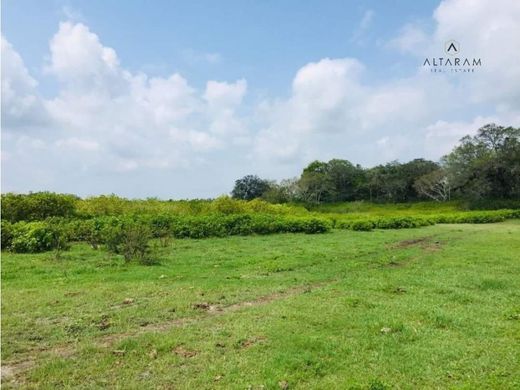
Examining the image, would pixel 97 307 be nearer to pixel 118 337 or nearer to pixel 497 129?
pixel 118 337

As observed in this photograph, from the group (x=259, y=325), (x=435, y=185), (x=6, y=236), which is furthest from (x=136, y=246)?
(x=435, y=185)

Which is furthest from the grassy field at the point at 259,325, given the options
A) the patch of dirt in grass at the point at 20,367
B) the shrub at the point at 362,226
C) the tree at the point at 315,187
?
the tree at the point at 315,187

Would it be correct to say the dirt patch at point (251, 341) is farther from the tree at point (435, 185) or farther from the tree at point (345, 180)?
the tree at point (345, 180)

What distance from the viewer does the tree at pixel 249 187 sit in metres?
64.3

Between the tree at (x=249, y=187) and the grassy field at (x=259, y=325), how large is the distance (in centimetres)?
5160

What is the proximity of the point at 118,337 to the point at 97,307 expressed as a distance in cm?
171

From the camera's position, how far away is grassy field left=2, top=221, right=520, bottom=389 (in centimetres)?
483

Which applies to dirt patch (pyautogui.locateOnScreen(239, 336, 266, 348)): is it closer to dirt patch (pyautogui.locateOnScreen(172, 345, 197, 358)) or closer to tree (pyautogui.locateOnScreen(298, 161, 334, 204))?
dirt patch (pyautogui.locateOnScreen(172, 345, 197, 358))

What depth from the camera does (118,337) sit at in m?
6.11

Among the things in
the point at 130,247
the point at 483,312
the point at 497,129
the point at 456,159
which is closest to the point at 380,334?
the point at 483,312

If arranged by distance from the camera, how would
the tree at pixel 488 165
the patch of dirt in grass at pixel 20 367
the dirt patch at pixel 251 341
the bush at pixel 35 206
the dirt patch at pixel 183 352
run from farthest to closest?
1. the tree at pixel 488 165
2. the bush at pixel 35 206
3. the dirt patch at pixel 251 341
4. the dirt patch at pixel 183 352
5. the patch of dirt in grass at pixel 20 367

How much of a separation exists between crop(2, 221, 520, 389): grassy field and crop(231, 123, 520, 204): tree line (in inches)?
1771

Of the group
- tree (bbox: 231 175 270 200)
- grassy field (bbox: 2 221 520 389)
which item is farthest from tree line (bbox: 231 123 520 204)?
grassy field (bbox: 2 221 520 389)

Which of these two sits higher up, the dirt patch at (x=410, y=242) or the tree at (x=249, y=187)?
the tree at (x=249, y=187)
